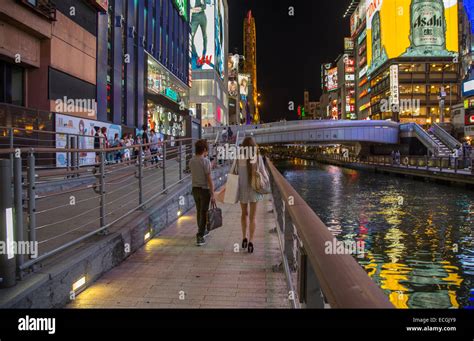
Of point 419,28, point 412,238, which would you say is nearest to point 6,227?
point 412,238

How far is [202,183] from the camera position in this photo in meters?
7.77

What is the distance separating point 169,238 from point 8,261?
15.8ft

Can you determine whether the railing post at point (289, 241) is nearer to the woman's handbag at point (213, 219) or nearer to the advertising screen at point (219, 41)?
the woman's handbag at point (213, 219)

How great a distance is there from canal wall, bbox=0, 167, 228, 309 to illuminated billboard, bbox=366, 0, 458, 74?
10218cm

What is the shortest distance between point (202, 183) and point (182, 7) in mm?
49220

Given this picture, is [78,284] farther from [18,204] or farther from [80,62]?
[80,62]

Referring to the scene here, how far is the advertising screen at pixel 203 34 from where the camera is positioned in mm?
79562

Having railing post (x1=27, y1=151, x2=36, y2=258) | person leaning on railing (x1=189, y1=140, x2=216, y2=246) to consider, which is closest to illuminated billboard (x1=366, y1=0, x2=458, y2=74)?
person leaning on railing (x1=189, y1=140, x2=216, y2=246)

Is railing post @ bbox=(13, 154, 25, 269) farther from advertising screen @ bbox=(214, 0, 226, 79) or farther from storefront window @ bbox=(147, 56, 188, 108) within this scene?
advertising screen @ bbox=(214, 0, 226, 79)

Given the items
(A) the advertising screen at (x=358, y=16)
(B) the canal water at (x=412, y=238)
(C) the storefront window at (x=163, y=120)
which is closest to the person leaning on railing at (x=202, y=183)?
(B) the canal water at (x=412, y=238)

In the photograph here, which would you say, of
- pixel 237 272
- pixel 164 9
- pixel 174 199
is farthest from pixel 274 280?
pixel 164 9

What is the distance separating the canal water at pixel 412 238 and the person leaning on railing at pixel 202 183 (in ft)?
11.7

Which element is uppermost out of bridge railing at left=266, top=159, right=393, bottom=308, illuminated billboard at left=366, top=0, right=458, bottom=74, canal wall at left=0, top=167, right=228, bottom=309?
illuminated billboard at left=366, top=0, right=458, bottom=74

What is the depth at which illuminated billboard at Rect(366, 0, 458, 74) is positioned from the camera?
98.3 metres
